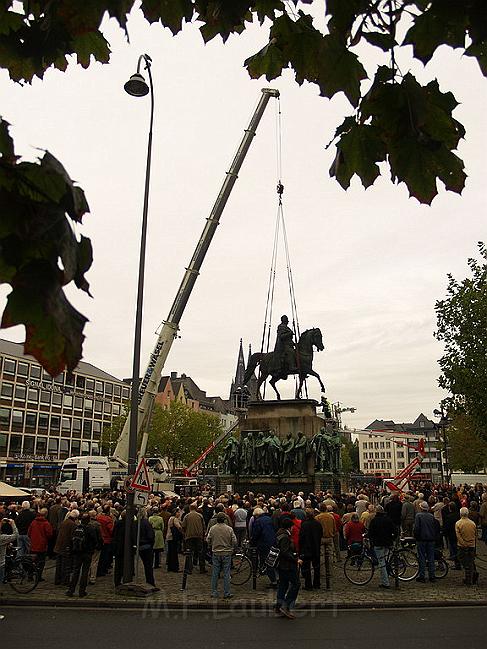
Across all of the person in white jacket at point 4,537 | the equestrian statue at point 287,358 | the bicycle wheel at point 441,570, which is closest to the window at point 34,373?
the equestrian statue at point 287,358

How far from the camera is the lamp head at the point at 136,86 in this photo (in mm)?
15238

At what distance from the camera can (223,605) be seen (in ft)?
38.7

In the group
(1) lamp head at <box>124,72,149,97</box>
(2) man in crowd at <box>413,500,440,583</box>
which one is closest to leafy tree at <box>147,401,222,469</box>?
(1) lamp head at <box>124,72,149,97</box>

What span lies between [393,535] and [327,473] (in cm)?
1564

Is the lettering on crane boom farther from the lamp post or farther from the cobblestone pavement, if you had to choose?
the cobblestone pavement

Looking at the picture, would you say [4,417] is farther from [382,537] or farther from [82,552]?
[382,537]

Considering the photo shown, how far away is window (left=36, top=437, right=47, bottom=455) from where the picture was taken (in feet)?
275

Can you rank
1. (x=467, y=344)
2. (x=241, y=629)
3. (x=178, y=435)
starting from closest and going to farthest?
(x=241, y=629) < (x=467, y=344) < (x=178, y=435)

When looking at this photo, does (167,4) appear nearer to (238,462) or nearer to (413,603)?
(413,603)

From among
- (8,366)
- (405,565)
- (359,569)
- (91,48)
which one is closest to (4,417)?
(8,366)

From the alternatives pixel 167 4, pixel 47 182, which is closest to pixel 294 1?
pixel 167 4

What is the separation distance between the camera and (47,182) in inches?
77.8

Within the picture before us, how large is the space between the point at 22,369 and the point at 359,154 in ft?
276

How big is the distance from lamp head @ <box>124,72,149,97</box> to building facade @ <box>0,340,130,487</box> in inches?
2309
